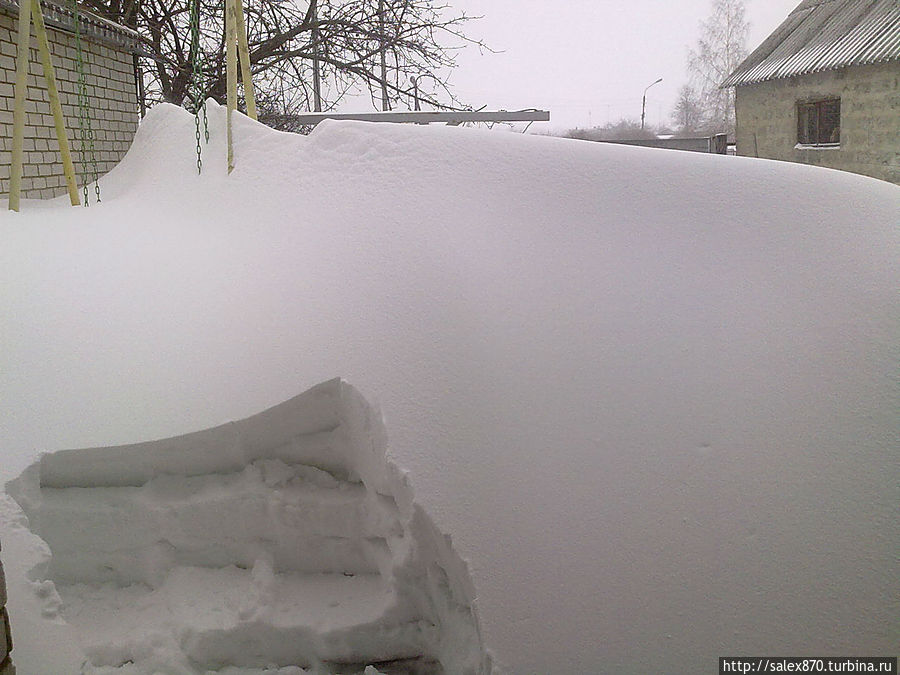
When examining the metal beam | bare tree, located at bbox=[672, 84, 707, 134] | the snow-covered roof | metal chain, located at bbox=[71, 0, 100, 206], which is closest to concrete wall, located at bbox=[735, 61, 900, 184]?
bare tree, located at bbox=[672, 84, 707, 134]

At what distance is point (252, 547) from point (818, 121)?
5.47m

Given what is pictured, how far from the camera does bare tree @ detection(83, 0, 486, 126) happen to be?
6508 millimetres

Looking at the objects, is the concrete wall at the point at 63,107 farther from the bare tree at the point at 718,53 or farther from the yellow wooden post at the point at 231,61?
the bare tree at the point at 718,53

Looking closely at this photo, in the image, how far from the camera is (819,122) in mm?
5242

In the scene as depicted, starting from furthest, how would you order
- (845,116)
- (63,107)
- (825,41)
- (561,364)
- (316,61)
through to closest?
(316,61) < (825,41) < (845,116) < (63,107) < (561,364)

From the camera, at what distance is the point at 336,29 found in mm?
6734

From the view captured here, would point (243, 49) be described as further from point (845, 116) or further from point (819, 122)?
point (819, 122)

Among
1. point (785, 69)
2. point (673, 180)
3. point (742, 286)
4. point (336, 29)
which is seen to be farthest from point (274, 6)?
point (742, 286)

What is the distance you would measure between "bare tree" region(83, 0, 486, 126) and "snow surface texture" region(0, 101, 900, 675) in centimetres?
502

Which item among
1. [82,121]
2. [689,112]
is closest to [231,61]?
[82,121]

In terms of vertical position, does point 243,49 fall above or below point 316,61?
below

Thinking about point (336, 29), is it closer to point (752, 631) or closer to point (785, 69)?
point (785, 69)

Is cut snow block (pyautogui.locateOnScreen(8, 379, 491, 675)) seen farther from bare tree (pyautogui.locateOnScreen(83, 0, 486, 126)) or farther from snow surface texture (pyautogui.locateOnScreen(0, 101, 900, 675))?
bare tree (pyautogui.locateOnScreen(83, 0, 486, 126))

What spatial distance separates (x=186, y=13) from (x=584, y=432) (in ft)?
22.2
